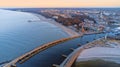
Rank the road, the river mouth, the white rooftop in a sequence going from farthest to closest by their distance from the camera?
the road → the white rooftop → the river mouth

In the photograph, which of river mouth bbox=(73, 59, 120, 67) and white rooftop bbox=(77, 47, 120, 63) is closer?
river mouth bbox=(73, 59, 120, 67)

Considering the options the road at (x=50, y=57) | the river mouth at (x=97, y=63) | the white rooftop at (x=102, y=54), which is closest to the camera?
the river mouth at (x=97, y=63)

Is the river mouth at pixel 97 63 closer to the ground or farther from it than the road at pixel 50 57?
farther from it

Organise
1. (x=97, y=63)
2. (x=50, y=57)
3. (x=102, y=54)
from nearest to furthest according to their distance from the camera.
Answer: (x=97, y=63) → (x=102, y=54) → (x=50, y=57)

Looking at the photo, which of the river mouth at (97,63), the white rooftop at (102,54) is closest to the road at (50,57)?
the white rooftop at (102,54)

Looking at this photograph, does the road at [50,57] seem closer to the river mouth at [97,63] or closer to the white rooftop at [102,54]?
the white rooftop at [102,54]

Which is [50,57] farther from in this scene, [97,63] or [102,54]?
[97,63]

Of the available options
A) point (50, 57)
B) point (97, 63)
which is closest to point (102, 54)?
point (97, 63)

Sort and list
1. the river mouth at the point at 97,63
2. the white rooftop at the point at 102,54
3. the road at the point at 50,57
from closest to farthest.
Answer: the river mouth at the point at 97,63 < the white rooftop at the point at 102,54 < the road at the point at 50,57

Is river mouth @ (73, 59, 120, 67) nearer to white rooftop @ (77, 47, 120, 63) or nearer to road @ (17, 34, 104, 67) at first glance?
white rooftop @ (77, 47, 120, 63)

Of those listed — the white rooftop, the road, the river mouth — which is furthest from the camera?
the road

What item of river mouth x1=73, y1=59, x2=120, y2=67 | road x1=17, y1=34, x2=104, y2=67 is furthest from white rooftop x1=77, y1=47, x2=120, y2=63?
road x1=17, y1=34, x2=104, y2=67
